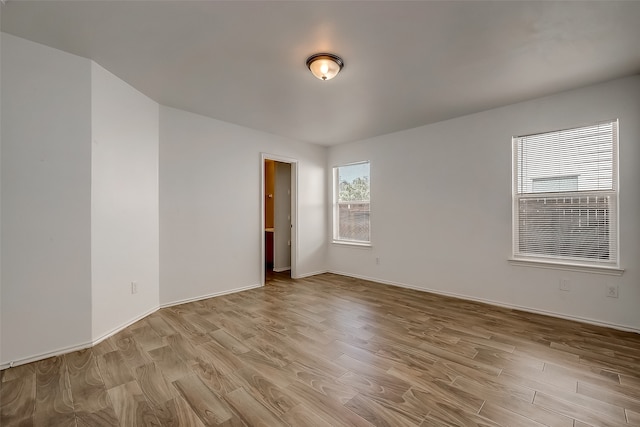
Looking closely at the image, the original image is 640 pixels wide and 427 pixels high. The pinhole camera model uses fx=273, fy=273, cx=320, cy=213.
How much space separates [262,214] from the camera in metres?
4.54

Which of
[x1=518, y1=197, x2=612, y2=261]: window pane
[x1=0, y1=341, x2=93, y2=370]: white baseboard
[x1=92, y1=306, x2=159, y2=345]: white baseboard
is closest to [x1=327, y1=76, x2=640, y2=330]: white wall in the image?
[x1=518, y1=197, x2=612, y2=261]: window pane

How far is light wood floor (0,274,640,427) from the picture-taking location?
1635 mm

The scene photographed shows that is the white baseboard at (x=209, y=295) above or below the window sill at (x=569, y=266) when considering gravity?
below

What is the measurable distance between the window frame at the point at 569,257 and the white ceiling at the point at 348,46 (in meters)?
0.74


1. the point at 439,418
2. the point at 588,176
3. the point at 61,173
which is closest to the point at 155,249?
the point at 61,173

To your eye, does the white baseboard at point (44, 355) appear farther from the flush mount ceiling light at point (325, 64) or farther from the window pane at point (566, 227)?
the window pane at point (566, 227)

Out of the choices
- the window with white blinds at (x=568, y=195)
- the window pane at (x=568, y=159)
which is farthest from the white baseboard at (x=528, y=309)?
the window pane at (x=568, y=159)

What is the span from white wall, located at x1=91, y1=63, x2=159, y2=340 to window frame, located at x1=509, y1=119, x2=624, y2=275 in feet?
14.8

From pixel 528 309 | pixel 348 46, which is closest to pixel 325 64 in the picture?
pixel 348 46

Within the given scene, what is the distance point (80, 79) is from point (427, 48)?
3.03 m

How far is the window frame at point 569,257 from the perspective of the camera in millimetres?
2842

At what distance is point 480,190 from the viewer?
12.2ft

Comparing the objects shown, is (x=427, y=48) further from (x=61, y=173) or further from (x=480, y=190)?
(x=61, y=173)

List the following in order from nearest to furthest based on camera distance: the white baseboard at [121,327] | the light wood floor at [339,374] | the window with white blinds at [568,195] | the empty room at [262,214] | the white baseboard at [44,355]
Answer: the light wood floor at [339,374] < the empty room at [262,214] < the white baseboard at [44,355] < the white baseboard at [121,327] < the window with white blinds at [568,195]
